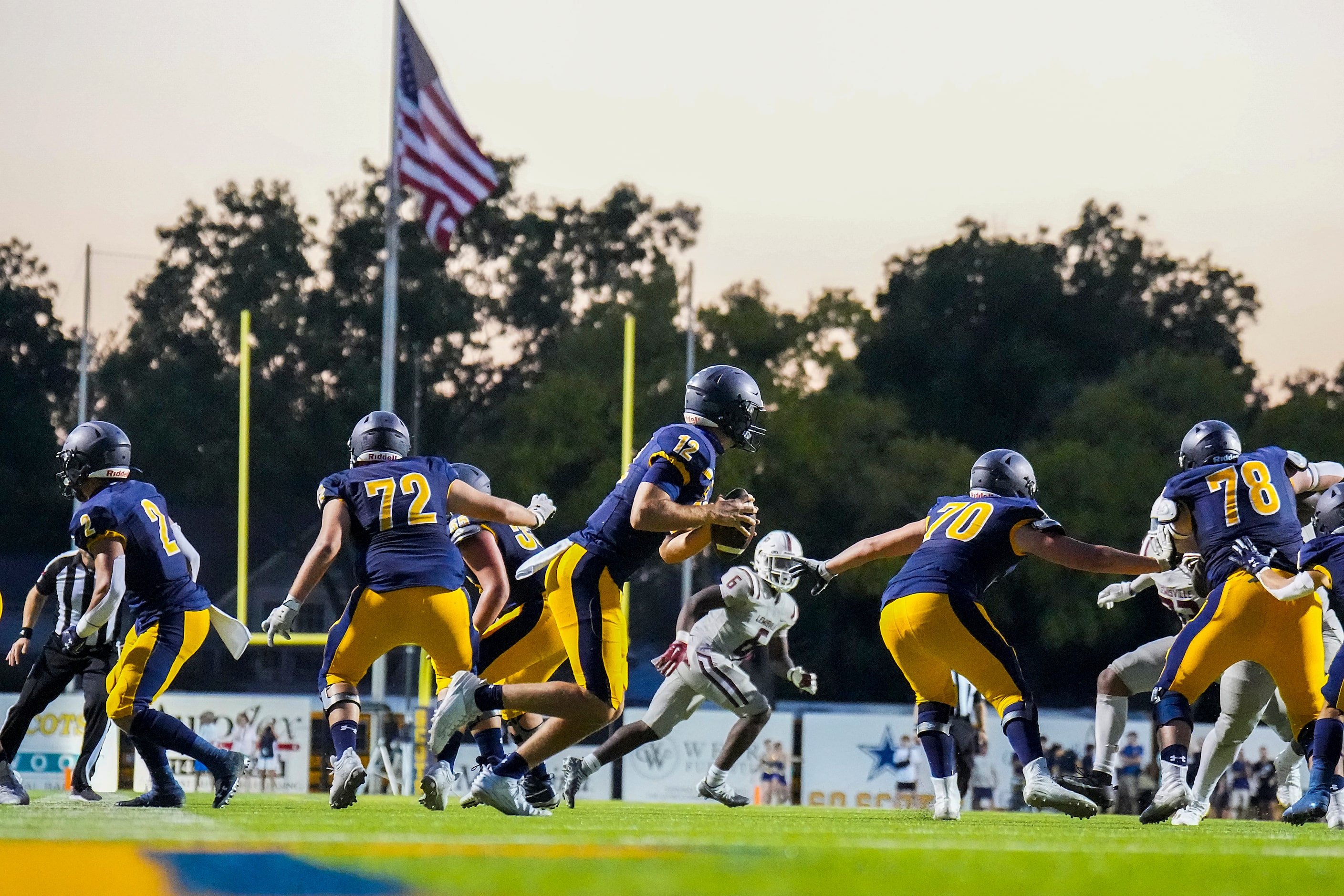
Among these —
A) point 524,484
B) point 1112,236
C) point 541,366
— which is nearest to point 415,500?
point 524,484

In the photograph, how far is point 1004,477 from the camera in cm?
803

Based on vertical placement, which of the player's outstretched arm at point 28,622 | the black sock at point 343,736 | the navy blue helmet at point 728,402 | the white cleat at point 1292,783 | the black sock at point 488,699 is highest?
the navy blue helmet at point 728,402

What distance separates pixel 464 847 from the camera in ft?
15.6

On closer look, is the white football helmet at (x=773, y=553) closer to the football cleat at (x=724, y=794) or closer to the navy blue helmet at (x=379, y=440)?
the football cleat at (x=724, y=794)

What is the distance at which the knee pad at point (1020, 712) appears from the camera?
7520 millimetres

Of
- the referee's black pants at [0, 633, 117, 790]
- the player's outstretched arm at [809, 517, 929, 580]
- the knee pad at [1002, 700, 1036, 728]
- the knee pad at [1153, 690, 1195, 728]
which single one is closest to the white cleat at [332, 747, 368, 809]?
the referee's black pants at [0, 633, 117, 790]

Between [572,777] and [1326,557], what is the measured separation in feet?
13.7

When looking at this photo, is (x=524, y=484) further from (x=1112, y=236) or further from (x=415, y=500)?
(x=415, y=500)

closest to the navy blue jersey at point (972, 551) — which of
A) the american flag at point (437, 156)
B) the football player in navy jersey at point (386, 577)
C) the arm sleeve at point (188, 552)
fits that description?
the football player in navy jersey at point (386, 577)

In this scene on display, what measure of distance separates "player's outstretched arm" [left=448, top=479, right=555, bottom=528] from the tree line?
1969 centimetres

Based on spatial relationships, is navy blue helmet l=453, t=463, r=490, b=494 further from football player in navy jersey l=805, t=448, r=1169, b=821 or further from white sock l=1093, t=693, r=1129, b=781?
white sock l=1093, t=693, r=1129, b=781

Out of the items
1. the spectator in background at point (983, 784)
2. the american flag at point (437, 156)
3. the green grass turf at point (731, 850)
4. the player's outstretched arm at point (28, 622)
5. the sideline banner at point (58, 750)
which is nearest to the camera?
the green grass turf at point (731, 850)

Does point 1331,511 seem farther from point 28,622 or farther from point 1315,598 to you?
point 28,622

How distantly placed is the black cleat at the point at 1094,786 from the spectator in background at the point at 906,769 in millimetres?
11827
